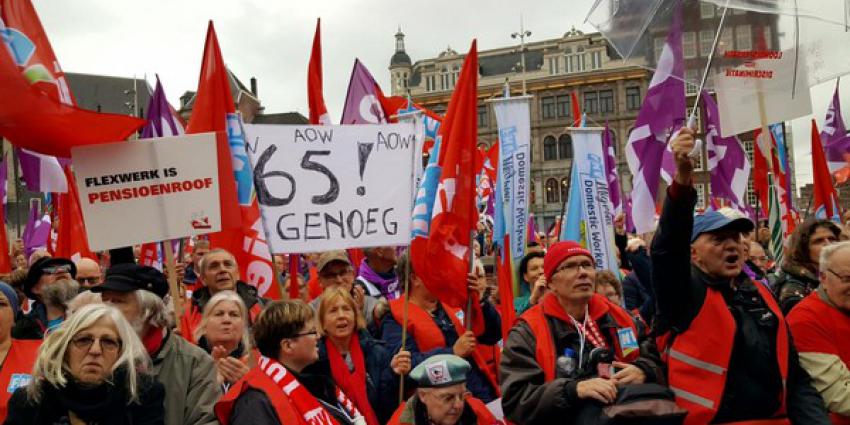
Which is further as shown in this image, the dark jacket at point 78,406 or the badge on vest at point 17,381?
the badge on vest at point 17,381

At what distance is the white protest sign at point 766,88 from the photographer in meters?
4.19

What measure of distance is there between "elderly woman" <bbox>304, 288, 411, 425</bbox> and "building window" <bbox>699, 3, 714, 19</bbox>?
7.82 ft

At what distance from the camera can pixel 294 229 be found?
536 cm

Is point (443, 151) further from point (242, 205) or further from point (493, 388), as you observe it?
point (242, 205)

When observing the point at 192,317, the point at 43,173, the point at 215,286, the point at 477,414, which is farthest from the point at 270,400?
the point at 43,173

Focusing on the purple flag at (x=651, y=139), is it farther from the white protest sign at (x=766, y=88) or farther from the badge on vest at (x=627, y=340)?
the badge on vest at (x=627, y=340)

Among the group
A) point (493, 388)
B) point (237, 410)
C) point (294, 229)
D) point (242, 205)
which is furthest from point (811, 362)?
point (242, 205)

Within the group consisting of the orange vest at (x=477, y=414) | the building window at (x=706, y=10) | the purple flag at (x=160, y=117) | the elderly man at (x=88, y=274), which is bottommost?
the orange vest at (x=477, y=414)

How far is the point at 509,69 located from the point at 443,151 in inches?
2688

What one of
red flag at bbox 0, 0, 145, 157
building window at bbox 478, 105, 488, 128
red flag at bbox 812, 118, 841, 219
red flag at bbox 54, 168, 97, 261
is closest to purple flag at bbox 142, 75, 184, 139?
red flag at bbox 54, 168, 97, 261

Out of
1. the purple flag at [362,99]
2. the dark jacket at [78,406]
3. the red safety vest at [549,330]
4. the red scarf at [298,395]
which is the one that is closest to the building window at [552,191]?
the purple flag at [362,99]

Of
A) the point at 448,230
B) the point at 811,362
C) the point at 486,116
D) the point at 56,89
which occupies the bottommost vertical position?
the point at 811,362

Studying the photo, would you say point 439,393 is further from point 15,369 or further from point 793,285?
point 793,285

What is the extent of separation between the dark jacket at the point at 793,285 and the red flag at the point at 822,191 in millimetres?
4323
